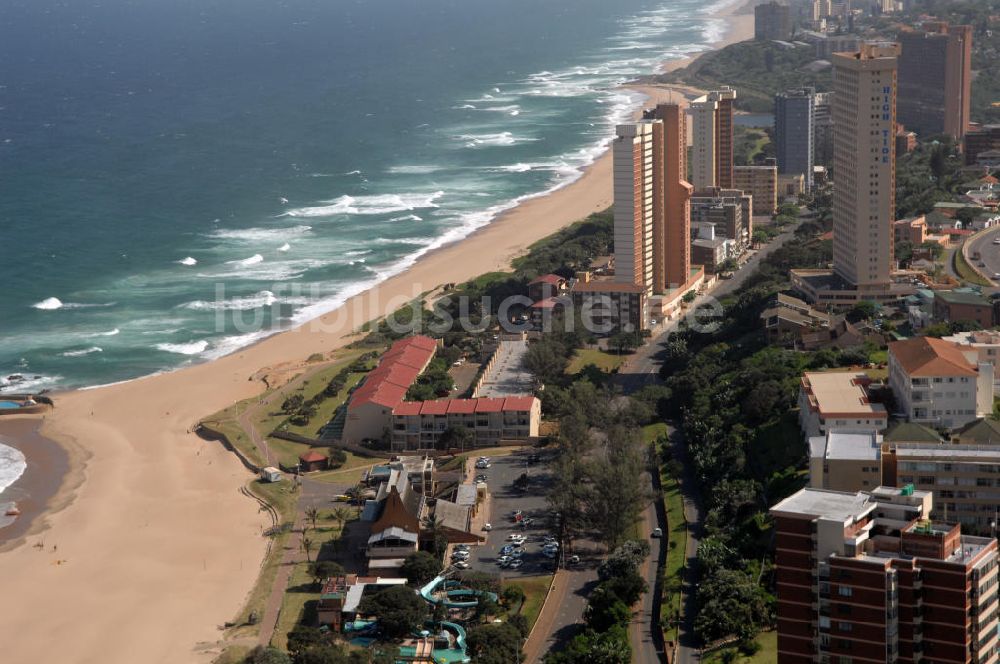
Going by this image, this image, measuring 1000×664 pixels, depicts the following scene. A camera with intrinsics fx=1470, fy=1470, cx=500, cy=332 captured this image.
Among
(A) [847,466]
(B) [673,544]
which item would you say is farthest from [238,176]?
(A) [847,466]

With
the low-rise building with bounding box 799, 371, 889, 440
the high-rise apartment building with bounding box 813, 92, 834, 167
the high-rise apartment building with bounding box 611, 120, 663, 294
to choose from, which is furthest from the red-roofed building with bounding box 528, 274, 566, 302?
the high-rise apartment building with bounding box 813, 92, 834, 167

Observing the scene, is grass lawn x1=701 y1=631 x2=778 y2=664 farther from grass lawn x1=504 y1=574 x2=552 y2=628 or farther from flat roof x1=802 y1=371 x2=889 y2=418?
flat roof x1=802 y1=371 x2=889 y2=418

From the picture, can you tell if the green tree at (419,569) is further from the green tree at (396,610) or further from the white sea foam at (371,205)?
the white sea foam at (371,205)

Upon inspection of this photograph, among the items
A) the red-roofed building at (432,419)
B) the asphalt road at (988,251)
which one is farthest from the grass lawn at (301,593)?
the asphalt road at (988,251)

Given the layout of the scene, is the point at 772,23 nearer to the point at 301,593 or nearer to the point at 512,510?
Answer: the point at 512,510

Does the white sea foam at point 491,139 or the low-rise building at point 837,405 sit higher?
the white sea foam at point 491,139

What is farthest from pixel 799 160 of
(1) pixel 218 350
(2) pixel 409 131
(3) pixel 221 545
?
(3) pixel 221 545
